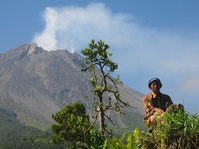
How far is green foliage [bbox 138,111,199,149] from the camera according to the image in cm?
579

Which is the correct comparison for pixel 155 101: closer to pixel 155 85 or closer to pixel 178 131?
pixel 155 85

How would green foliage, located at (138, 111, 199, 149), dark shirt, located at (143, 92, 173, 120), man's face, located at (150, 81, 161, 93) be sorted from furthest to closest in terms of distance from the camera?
man's face, located at (150, 81, 161, 93) < dark shirt, located at (143, 92, 173, 120) < green foliage, located at (138, 111, 199, 149)

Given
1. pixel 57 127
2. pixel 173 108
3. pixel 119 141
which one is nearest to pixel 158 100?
pixel 173 108

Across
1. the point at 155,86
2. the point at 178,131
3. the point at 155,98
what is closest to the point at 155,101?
the point at 155,98

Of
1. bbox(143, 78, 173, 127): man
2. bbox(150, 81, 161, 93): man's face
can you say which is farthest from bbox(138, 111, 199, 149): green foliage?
bbox(150, 81, 161, 93): man's face

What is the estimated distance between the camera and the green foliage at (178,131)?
5.79 metres

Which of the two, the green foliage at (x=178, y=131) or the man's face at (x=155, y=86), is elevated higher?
the man's face at (x=155, y=86)

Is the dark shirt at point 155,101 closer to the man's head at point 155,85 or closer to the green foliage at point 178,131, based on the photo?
the man's head at point 155,85

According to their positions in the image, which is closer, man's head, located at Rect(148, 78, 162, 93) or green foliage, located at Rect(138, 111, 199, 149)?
green foliage, located at Rect(138, 111, 199, 149)

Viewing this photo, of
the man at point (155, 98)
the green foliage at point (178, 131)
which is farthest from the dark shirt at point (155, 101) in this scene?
the green foliage at point (178, 131)

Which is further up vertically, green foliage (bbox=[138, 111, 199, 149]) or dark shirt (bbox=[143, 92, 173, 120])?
dark shirt (bbox=[143, 92, 173, 120])

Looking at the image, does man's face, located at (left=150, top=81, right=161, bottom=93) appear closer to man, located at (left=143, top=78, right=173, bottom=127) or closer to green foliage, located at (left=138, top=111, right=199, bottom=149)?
man, located at (left=143, top=78, right=173, bottom=127)

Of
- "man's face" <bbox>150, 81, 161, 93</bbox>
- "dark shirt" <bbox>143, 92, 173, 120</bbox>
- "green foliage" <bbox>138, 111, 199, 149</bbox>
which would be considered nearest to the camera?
"green foliage" <bbox>138, 111, 199, 149</bbox>

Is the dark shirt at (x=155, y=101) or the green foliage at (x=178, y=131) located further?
the dark shirt at (x=155, y=101)
